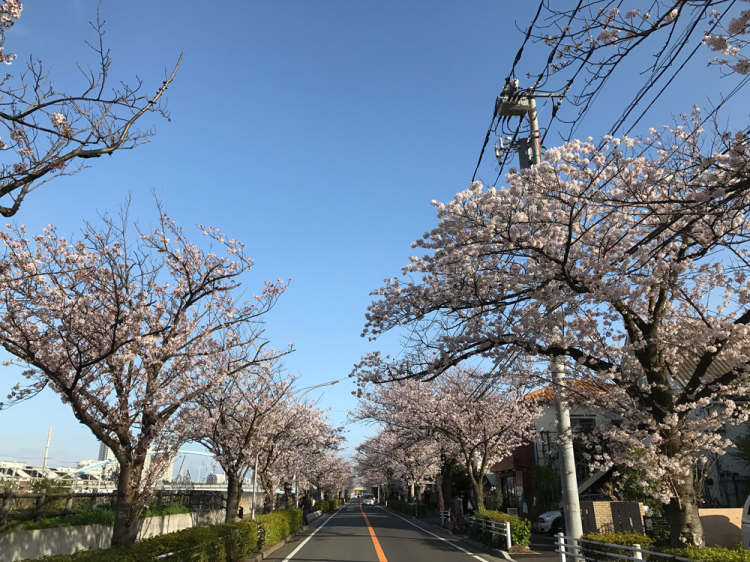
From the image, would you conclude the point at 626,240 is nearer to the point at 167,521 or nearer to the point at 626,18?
the point at 626,18

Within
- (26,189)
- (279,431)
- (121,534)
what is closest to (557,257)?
(26,189)

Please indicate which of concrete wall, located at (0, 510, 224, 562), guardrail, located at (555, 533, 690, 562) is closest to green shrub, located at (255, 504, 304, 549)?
concrete wall, located at (0, 510, 224, 562)

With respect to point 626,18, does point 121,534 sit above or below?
below

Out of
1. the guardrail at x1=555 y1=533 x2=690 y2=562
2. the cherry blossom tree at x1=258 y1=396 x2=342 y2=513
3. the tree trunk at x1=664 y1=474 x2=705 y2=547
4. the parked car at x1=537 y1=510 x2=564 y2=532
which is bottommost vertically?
the parked car at x1=537 y1=510 x2=564 y2=532

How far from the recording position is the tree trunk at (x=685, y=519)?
8166mm

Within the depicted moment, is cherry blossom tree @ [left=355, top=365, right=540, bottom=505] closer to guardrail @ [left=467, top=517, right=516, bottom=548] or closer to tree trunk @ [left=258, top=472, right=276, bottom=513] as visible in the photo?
guardrail @ [left=467, top=517, right=516, bottom=548]

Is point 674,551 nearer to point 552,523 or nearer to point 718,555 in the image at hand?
point 718,555

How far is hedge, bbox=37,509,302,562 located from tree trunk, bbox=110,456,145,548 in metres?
0.56

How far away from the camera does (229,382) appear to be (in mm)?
19484

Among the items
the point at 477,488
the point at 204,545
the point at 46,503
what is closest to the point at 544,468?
the point at 477,488

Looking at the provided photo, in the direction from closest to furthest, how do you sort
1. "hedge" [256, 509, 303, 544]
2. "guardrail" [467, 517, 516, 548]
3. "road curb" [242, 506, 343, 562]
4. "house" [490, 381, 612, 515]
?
"road curb" [242, 506, 343, 562], "guardrail" [467, 517, 516, 548], "hedge" [256, 509, 303, 544], "house" [490, 381, 612, 515]

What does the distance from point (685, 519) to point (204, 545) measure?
921 centimetres

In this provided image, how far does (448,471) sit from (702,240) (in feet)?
94.2

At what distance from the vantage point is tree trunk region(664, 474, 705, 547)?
817 cm
